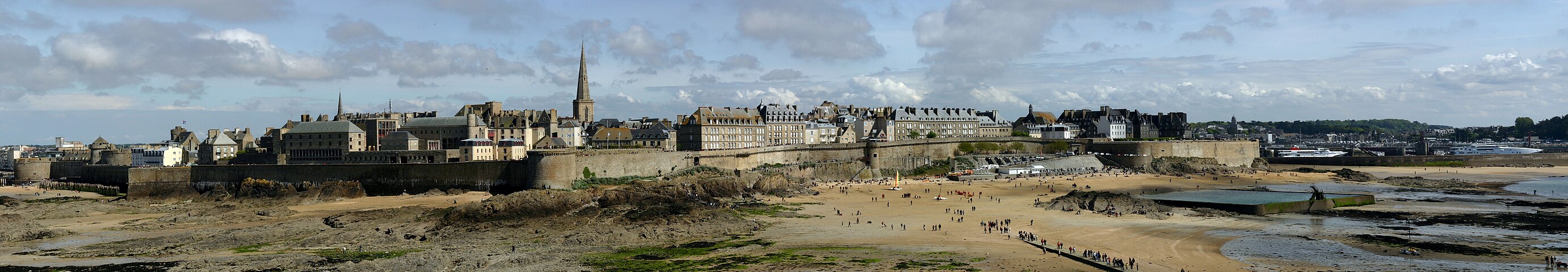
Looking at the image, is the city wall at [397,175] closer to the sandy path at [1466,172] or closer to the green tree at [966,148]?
the green tree at [966,148]

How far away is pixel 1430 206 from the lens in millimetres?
47625

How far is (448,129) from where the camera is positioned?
232 feet

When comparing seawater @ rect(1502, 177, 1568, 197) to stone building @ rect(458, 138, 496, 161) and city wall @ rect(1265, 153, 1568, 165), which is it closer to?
city wall @ rect(1265, 153, 1568, 165)

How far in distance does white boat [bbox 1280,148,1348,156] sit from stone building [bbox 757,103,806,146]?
59632 mm

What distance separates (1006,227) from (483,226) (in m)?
19.8

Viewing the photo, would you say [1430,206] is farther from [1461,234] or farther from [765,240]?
[765,240]

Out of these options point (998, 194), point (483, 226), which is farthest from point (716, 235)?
point (998, 194)

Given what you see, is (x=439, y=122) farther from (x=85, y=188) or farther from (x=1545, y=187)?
(x=1545, y=187)

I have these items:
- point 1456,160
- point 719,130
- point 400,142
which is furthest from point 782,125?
point 1456,160

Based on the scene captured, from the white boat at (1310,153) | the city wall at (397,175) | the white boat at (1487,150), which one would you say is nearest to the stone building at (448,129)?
the city wall at (397,175)

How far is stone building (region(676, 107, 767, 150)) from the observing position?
7219 centimetres

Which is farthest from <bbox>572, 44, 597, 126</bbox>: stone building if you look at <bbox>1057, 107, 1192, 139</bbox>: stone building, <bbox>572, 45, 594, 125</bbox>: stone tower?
<bbox>1057, 107, 1192, 139</bbox>: stone building

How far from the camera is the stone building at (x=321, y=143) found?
223 ft

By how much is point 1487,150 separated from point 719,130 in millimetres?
100304
